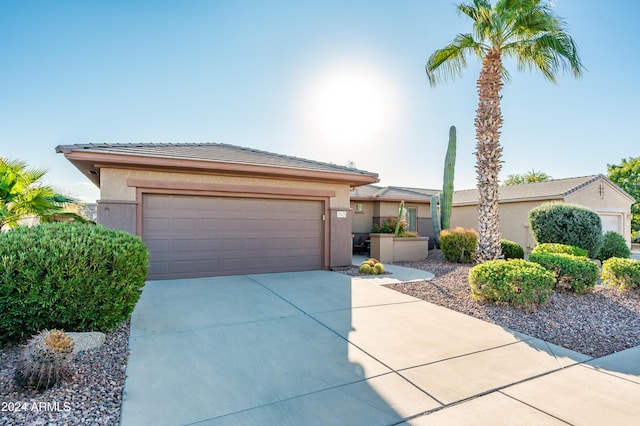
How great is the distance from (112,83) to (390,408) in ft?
37.8

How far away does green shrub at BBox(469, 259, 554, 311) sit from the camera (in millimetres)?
5664

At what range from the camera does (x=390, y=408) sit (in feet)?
9.35

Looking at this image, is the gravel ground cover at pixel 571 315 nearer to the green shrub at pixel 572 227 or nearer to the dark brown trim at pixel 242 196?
the dark brown trim at pixel 242 196

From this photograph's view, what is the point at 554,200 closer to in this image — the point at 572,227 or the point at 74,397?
the point at 572,227

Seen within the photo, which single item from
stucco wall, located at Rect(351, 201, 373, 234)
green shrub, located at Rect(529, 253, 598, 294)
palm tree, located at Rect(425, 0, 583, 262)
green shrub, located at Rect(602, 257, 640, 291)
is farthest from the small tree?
green shrub, located at Rect(529, 253, 598, 294)

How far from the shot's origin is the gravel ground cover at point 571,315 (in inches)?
183

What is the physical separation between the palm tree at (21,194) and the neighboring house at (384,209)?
11439mm

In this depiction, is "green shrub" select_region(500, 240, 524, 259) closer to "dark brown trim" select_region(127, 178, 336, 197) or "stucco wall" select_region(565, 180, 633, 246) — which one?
"stucco wall" select_region(565, 180, 633, 246)

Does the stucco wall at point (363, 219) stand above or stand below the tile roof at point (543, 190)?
below

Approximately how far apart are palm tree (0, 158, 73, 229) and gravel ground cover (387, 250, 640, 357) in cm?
772

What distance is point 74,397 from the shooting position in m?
2.79

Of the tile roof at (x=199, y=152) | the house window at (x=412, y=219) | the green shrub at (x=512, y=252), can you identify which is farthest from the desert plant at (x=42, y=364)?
the house window at (x=412, y=219)

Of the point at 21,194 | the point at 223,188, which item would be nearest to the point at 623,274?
the point at 223,188

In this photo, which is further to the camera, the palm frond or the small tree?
the small tree
